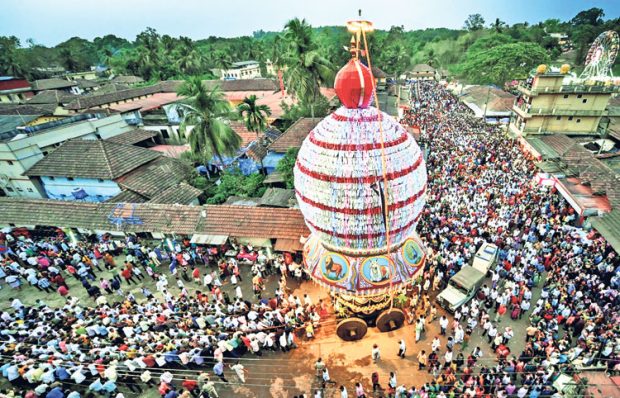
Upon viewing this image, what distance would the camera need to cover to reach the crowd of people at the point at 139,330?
10445 millimetres

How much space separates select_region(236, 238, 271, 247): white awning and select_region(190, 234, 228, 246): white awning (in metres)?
0.86

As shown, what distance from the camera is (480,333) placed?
1209 centimetres

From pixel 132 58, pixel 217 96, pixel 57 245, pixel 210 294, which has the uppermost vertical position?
pixel 132 58

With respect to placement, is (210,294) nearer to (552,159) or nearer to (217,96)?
(217,96)

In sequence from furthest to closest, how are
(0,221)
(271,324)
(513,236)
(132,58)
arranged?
1. (132,58)
2. (0,221)
3. (513,236)
4. (271,324)

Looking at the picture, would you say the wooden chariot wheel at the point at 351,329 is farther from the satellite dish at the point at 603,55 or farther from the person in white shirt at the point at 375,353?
the satellite dish at the point at 603,55

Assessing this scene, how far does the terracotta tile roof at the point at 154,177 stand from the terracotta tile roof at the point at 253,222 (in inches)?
225

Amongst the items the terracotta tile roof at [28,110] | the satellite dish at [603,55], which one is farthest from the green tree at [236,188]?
the satellite dish at [603,55]

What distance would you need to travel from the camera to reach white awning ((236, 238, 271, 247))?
1617 cm

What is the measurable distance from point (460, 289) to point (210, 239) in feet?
39.6

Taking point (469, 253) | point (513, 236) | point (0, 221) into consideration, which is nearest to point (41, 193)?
point (0, 221)

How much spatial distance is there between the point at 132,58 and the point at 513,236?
76.7 m

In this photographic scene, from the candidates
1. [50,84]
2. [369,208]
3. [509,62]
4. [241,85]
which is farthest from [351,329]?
[50,84]

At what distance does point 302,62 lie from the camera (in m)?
27.2
